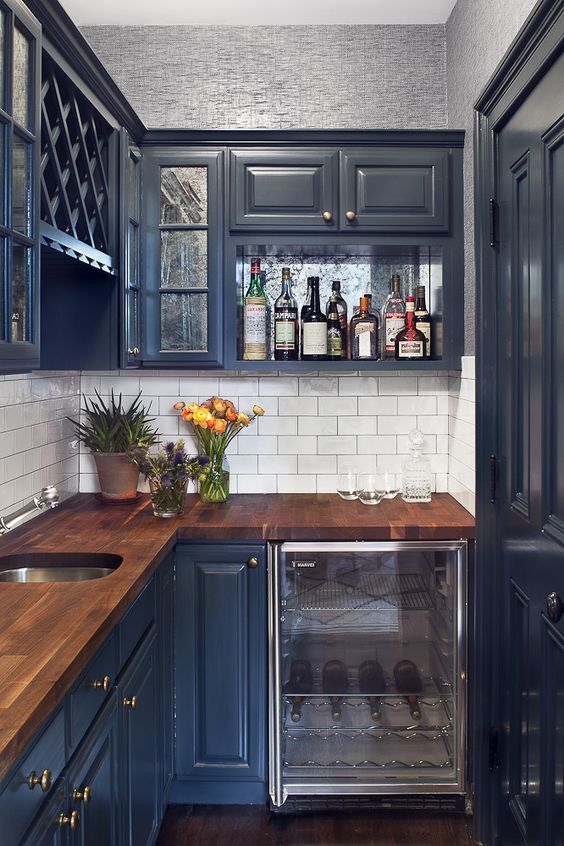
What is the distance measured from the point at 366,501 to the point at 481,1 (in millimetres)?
1795

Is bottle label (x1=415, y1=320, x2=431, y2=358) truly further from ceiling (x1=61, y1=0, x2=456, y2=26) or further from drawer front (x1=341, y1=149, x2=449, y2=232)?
ceiling (x1=61, y1=0, x2=456, y2=26)

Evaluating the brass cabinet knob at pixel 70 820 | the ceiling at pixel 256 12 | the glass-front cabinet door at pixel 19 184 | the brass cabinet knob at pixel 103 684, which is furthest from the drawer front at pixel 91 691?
the ceiling at pixel 256 12

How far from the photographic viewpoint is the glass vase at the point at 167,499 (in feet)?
8.63

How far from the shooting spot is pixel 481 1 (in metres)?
2.50

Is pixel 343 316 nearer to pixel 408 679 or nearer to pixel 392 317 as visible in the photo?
pixel 392 317

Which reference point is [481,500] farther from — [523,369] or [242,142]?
[242,142]

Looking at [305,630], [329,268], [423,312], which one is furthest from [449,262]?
[305,630]

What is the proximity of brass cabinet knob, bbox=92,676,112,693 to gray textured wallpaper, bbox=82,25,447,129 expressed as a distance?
2.31 metres

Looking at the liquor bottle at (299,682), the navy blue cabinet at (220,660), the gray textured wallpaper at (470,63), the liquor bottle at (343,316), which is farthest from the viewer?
the liquor bottle at (343,316)

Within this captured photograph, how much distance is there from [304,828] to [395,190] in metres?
2.27

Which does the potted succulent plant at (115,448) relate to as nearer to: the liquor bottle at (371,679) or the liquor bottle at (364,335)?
the liquor bottle at (364,335)

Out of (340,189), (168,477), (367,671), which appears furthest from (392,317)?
(367,671)

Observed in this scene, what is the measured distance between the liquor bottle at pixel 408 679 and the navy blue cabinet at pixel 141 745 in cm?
88

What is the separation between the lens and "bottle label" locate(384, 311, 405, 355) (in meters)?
2.95
